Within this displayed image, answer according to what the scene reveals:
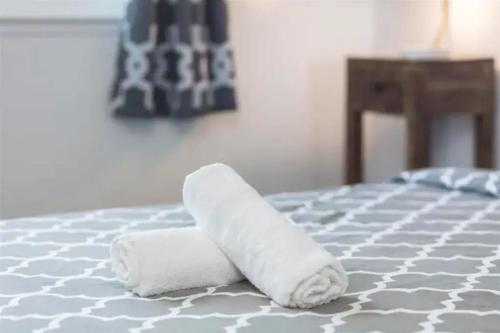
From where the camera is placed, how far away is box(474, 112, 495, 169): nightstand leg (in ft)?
10.3

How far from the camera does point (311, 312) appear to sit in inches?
59.0

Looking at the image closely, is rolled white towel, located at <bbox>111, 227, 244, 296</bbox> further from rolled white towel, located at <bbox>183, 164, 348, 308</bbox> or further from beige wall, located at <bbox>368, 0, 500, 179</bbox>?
beige wall, located at <bbox>368, 0, 500, 179</bbox>

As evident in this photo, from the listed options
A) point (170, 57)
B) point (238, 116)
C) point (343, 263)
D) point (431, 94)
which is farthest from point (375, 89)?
point (343, 263)

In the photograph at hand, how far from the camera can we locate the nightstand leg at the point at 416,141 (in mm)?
3057

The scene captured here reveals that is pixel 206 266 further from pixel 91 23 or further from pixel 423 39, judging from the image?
pixel 423 39

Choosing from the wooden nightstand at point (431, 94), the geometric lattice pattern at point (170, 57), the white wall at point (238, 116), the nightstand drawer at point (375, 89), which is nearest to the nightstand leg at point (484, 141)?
the wooden nightstand at point (431, 94)

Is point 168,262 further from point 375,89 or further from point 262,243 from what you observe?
point 375,89

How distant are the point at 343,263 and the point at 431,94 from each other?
138cm

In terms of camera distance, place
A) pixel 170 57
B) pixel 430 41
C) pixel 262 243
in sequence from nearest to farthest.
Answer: pixel 262 243 → pixel 170 57 → pixel 430 41

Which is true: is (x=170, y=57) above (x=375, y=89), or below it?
above

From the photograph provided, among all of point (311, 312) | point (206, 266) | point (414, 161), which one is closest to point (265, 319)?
point (311, 312)

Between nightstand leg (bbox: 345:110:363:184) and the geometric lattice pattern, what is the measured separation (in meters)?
0.47

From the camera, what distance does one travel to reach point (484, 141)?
3156 mm

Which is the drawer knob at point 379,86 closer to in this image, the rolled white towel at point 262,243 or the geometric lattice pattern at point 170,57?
the geometric lattice pattern at point 170,57
